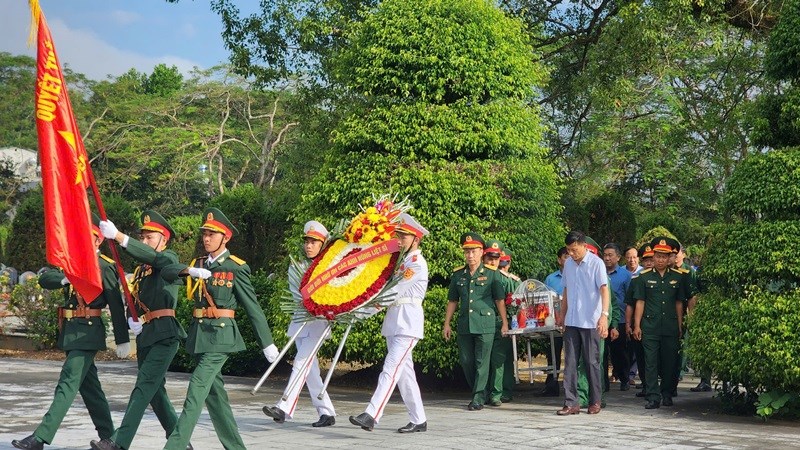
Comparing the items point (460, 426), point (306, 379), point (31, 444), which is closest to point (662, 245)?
point (460, 426)

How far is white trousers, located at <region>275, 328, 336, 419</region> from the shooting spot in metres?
9.50

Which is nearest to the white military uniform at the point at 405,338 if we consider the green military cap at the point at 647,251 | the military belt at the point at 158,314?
the military belt at the point at 158,314

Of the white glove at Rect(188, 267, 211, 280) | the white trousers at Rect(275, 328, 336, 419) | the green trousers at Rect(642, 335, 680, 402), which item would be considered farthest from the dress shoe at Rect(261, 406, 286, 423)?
the green trousers at Rect(642, 335, 680, 402)

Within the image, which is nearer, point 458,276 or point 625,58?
point 458,276

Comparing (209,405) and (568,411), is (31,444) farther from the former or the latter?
(568,411)

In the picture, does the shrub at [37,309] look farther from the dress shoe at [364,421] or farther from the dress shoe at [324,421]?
the dress shoe at [364,421]

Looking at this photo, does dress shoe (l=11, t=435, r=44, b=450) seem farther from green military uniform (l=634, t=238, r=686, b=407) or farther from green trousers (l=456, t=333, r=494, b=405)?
green military uniform (l=634, t=238, r=686, b=407)

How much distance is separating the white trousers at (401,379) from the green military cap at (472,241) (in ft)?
6.95

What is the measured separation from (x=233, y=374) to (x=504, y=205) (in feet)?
16.5

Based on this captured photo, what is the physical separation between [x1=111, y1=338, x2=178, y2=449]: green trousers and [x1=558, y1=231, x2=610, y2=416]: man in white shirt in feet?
14.0

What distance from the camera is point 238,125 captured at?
140 ft

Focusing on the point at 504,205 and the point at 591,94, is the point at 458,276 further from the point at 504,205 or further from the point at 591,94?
the point at 591,94

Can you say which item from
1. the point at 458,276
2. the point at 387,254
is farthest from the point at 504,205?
the point at 387,254

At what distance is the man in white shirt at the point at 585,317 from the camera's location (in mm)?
10844
